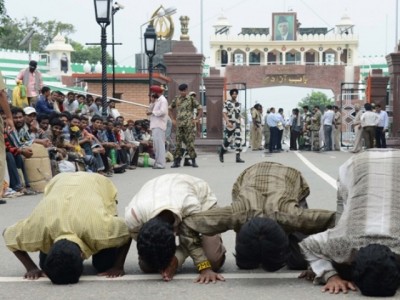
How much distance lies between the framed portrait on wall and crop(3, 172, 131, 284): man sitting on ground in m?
84.6

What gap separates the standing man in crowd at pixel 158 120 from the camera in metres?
20.0

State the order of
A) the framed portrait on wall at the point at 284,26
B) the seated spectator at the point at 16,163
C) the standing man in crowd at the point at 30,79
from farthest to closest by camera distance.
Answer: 1. the framed portrait on wall at the point at 284,26
2. the standing man in crowd at the point at 30,79
3. the seated spectator at the point at 16,163

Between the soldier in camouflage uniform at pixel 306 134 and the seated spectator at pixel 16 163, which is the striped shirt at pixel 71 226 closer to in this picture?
the seated spectator at pixel 16 163

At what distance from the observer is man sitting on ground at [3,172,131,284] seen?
20.5ft

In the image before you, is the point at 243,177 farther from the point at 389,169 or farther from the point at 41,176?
the point at 41,176

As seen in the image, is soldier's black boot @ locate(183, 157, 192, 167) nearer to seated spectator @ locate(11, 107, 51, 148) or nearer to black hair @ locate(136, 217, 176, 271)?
seated spectator @ locate(11, 107, 51, 148)

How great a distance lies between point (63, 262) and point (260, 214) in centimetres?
137

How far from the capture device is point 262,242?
19.3ft

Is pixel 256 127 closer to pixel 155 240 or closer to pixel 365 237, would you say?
pixel 155 240

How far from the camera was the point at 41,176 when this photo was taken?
14.1m

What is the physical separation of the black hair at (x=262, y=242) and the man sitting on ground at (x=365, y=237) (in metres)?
0.28

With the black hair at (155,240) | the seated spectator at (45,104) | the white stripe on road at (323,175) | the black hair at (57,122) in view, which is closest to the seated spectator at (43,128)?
the black hair at (57,122)

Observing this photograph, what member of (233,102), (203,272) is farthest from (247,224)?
(233,102)

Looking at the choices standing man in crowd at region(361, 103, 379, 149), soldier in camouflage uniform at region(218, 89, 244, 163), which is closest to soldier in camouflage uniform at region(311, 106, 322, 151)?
standing man in crowd at region(361, 103, 379, 149)
